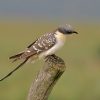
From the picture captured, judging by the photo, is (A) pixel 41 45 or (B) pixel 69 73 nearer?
(A) pixel 41 45

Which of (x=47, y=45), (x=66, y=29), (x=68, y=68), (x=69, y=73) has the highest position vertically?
(x=66, y=29)

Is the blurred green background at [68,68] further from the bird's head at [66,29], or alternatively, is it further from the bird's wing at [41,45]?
the bird's head at [66,29]

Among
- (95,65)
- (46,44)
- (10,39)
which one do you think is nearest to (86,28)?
(10,39)

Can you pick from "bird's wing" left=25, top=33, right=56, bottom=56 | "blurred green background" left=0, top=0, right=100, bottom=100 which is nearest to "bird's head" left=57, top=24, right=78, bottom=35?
"bird's wing" left=25, top=33, right=56, bottom=56

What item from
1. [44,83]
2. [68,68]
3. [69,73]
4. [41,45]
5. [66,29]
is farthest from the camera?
[68,68]

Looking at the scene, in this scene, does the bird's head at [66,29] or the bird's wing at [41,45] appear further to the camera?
the bird's wing at [41,45]

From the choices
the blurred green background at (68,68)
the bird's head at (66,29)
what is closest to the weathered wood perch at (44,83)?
the bird's head at (66,29)

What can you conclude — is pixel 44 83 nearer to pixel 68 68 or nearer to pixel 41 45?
pixel 41 45

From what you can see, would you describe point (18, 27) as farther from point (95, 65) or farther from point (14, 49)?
point (95, 65)

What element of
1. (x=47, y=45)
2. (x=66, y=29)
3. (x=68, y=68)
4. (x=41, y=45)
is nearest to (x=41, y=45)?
(x=41, y=45)

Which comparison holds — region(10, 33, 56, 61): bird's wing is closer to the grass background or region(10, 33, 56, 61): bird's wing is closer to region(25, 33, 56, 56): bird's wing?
region(25, 33, 56, 56): bird's wing

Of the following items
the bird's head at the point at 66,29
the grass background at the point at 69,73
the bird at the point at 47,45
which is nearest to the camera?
the bird's head at the point at 66,29

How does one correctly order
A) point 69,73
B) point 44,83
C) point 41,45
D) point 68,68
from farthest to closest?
point 68,68 → point 69,73 → point 41,45 → point 44,83

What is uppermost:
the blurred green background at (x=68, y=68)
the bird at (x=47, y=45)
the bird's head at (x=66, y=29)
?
the bird's head at (x=66, y=29)
